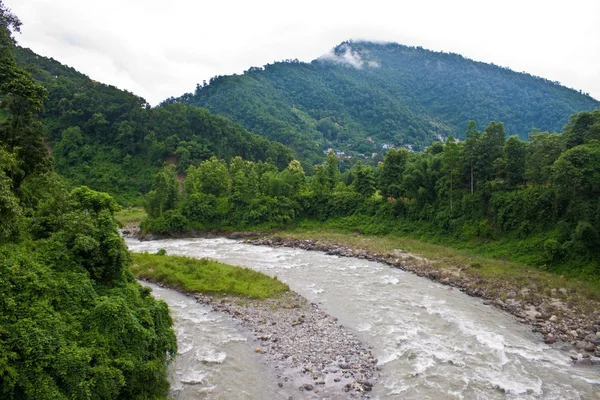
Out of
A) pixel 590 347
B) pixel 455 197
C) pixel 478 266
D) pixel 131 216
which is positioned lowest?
pixel 131 216

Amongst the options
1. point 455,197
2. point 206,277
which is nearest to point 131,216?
point 206,277

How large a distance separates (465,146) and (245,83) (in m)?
166

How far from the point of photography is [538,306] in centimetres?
2678

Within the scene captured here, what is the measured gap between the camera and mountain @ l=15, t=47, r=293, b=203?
80750mm

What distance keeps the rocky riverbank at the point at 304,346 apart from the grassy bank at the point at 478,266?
1540 cm

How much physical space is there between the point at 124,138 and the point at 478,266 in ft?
253

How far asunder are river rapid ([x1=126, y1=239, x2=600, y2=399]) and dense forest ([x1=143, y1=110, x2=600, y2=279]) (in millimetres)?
12407

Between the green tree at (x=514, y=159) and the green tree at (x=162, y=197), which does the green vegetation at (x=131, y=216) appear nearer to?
the green tree at (x=162, y=197)

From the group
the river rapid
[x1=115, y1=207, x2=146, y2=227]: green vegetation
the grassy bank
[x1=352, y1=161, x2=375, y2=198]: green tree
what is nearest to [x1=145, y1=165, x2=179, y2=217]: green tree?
[x1=115, y1=207, x2=146, y2=227]: green vegetation

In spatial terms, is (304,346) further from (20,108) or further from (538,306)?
(20,108)

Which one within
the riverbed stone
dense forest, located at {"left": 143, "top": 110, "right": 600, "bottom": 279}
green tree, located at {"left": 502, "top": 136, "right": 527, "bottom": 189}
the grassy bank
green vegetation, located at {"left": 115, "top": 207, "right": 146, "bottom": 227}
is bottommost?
green vegetation, located at {"left": 115, "top": 207, "right": 146, "bottom": 227}

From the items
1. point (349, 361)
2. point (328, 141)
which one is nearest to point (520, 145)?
point (349, 361)

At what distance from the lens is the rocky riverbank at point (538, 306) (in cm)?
2173

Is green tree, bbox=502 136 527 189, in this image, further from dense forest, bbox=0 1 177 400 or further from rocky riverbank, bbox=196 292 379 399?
dense forest, bbox=0 1 177 400
